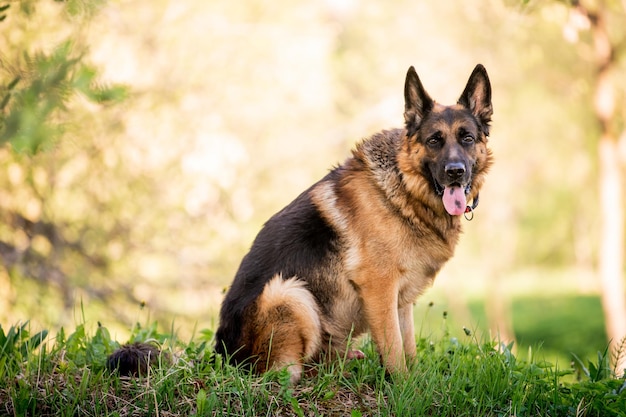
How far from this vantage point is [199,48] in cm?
1171

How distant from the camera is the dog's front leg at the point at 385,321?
4.46 metres

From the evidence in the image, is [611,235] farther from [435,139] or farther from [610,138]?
[435,139]

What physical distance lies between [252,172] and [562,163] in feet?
22.3

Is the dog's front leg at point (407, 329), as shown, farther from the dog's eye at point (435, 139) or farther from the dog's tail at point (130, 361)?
the dog's tail at point (130, 361)

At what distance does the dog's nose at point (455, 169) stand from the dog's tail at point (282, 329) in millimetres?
1250

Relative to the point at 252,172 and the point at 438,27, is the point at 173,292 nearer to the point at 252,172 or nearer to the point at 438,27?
the point at 252,172

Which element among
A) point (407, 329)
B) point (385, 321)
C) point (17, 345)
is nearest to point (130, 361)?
point (17, 345)

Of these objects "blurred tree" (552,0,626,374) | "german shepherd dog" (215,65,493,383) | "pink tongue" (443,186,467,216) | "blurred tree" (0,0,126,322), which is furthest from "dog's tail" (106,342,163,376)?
"blurred tree" (552,0,626,374)

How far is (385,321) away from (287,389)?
0.80 m

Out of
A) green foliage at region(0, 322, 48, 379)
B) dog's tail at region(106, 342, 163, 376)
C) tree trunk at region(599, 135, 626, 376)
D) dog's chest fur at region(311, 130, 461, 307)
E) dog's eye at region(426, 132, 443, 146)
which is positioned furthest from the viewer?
tree trunk at region(599, 135, 626, 376)

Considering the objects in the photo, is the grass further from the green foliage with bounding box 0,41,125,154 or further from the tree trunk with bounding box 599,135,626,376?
the tree trunk with bounding box 599,135,626,376

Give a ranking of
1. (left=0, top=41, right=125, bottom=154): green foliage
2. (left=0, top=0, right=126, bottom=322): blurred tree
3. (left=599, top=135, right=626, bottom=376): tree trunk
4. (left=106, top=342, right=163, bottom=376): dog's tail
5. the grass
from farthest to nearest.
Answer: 1. (left=599, top=135, right=626, bottom=376): tree trunk
2. (left=0, top=0, right=126, bottom=322): blurred tree
3. (left=106, top=342, right=163, bottom=376): dog's tail
4. the grass
5. (left=0, top=41, right=125, bottom=154): green foliage

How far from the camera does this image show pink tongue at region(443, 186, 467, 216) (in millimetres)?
4609

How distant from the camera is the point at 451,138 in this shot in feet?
15.2
